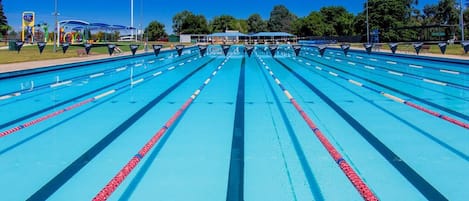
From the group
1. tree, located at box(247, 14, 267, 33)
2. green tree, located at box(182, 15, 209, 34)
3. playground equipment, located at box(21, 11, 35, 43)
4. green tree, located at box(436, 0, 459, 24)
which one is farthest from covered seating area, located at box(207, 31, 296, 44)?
tree, located at box(247, 14, 267, 33)

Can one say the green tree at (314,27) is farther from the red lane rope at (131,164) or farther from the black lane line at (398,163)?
the red lane rope at (131,164)

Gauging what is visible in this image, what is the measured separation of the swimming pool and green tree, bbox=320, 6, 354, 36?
51.4 meters

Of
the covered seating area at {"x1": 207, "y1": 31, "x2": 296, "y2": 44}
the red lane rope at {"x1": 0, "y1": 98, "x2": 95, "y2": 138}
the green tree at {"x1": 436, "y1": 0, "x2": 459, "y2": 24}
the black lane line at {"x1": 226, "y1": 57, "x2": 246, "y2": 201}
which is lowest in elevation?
the black lane line at {"x1": 226, "y1": 57, "x2": 246, "y2": 201}

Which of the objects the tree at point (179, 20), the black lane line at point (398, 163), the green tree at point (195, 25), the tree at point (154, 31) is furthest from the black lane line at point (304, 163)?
the tree at point (179, 20)

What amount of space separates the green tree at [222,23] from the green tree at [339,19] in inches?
680

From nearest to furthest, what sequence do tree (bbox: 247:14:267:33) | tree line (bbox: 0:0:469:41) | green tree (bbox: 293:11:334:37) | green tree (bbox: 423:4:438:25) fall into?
tree line (bbox: 0:0:469:41) → green tree (bbox: 423:4:438:25) → green tree (bbox: 293:11:334:37) → tree (bbox: 247:14:267:33)

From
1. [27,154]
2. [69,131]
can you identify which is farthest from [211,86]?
[27,154]

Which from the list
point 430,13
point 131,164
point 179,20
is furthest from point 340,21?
point 131,164

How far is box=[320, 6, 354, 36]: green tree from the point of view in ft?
185

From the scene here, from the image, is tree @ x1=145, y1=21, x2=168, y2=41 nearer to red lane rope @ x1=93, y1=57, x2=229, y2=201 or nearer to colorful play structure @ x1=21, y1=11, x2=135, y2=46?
colorful play structure @ x1=21, y1=11, x2=135, y2=46

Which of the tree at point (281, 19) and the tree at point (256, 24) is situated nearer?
the tree at point (256, 24)

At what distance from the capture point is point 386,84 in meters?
8.58

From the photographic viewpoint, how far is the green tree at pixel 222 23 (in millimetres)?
71938

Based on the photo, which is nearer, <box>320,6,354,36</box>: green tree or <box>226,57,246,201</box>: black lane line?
<box>226,57,246,201</box>: black lane line
